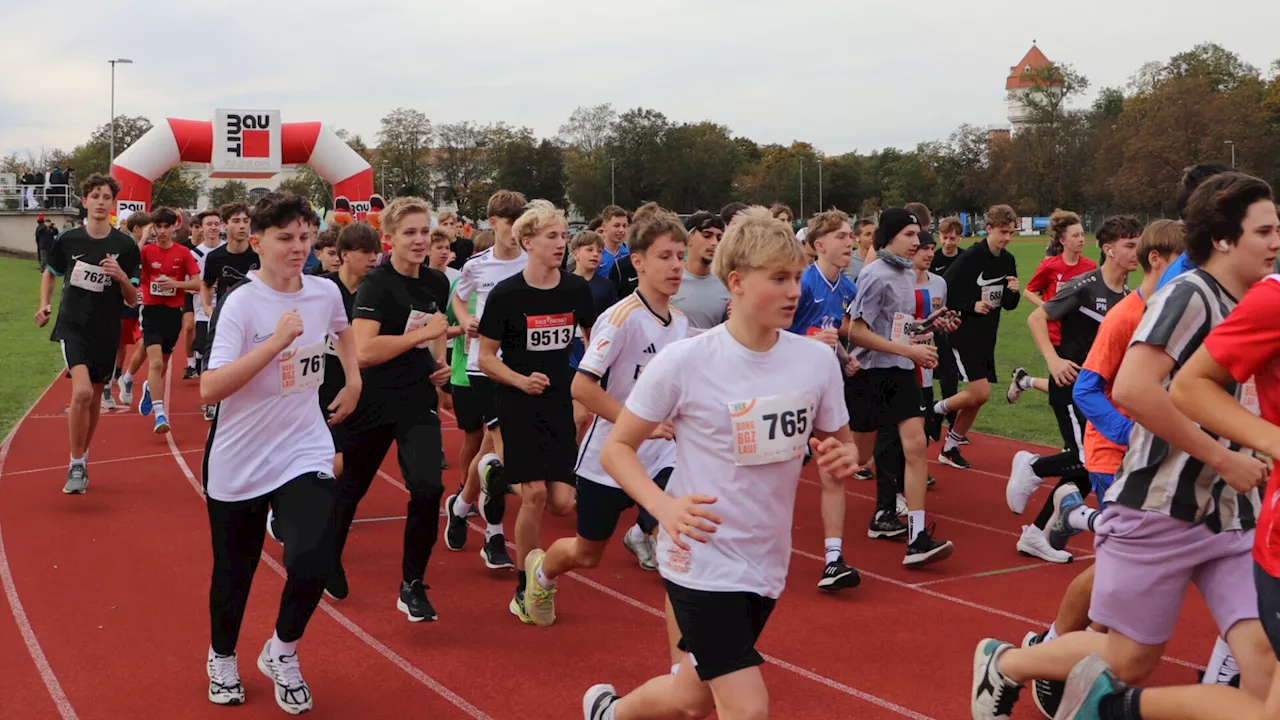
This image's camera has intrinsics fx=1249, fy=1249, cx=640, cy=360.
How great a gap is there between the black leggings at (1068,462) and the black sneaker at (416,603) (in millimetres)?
3580

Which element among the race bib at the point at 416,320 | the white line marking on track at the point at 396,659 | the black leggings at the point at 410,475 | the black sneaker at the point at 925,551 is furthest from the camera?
the black sneaker at the point at 925,551

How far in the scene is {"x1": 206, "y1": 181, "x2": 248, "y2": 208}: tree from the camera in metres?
82.6

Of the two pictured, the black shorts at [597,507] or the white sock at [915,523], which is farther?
the white sock at [915,523]

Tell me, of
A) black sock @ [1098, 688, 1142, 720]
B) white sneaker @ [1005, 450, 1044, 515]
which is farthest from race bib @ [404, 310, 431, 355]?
black sock @ [1098, 688, 1142, 720]

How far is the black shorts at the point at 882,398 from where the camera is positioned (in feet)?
25.3

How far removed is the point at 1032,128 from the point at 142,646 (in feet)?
328

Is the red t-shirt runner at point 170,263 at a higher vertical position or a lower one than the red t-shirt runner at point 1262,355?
lower

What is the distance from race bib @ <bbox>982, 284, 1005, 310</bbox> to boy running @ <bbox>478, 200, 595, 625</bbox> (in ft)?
17.7

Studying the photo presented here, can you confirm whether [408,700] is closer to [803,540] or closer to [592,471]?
[592,471]

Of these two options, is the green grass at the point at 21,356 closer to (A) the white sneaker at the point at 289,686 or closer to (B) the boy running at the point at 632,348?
(A) the white sneaker at the point at 289,686

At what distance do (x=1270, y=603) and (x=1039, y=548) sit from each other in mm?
4641

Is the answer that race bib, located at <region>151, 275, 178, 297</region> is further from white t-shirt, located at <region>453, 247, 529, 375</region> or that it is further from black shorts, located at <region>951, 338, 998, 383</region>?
black shorts, located at <region>951, 338, 998, 383</region>

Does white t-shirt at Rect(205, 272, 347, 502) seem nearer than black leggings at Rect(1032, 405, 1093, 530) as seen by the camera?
Yes

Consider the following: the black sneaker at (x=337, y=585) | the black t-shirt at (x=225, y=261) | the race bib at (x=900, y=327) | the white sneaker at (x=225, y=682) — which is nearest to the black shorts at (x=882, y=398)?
the race bib at (x=900, y=327)
